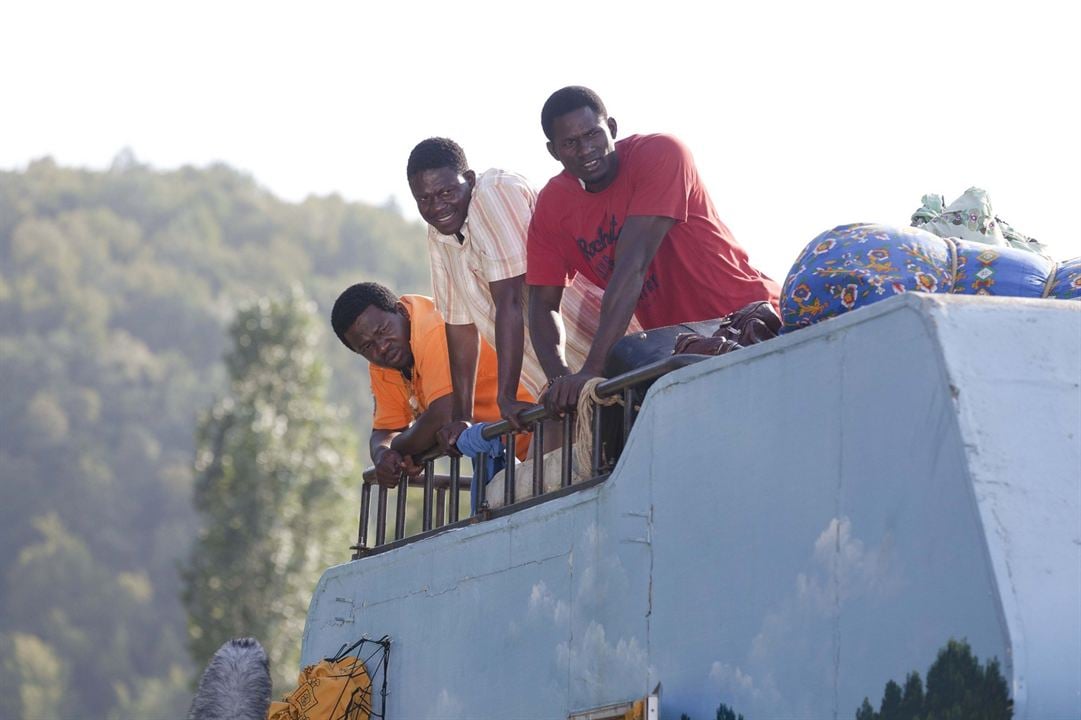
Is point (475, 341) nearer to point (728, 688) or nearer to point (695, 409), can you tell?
point (695, 409)

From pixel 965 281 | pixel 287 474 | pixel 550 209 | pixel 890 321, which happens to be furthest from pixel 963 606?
pixel 287 474

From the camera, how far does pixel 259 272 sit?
347 ft

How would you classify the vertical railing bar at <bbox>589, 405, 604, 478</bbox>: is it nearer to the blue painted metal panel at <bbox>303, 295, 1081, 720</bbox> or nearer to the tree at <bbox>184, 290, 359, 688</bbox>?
the blue painted metal panel at <bbox>303, 295, 1081, 720</bbox>

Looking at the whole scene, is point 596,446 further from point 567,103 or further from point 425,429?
point 425,429

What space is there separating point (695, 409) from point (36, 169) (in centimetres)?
11493

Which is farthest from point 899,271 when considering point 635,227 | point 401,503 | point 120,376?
point 120,376

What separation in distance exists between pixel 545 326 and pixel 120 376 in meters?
84.8

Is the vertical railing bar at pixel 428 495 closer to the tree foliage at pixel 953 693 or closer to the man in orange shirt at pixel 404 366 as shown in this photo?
the man in orange shirt at pixel 404 366

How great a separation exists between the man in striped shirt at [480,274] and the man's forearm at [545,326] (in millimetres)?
189

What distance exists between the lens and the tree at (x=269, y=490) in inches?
1147

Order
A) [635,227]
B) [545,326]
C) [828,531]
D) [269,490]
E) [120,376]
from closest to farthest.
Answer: [828,531], [635,227], [545,326], [269,490], [120,376]

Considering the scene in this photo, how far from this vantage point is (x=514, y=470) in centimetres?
600

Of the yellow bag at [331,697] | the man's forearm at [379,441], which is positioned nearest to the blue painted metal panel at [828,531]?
the yellow bag at [331,697]

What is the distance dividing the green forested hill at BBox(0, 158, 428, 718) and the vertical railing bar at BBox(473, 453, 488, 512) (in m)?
51.4
